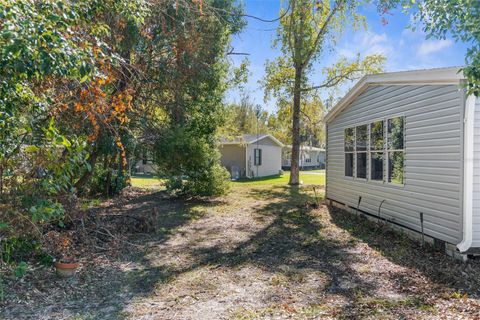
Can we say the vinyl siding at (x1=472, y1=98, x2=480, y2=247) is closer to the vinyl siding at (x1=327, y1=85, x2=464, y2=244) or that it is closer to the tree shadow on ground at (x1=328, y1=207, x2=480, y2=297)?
the vinyl siding at (x1=327, y1=85, x2=464, y2=244)

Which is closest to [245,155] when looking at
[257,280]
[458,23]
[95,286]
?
[257,280]

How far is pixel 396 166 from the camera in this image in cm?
706

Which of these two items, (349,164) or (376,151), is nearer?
(376,151)

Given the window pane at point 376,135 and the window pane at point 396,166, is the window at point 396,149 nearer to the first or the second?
the window pane at point 396,166

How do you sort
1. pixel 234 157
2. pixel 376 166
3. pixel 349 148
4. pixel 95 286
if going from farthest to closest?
pixel 234 157
pixel 349 148
pixel 376 166
pixel 95 286

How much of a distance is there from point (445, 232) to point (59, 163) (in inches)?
225

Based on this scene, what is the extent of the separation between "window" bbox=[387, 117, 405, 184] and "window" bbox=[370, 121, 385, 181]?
313mm

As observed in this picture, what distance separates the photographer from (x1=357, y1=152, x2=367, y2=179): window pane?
848 cm

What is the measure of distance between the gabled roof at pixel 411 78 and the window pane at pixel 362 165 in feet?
5.18

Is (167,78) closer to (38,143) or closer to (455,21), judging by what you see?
(38,143)

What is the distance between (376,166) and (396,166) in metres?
0.87

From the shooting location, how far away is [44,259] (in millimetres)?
4871

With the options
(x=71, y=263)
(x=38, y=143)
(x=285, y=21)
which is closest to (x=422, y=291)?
(x=71, y=263)

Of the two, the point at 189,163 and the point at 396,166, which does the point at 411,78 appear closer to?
the point at 396,166
